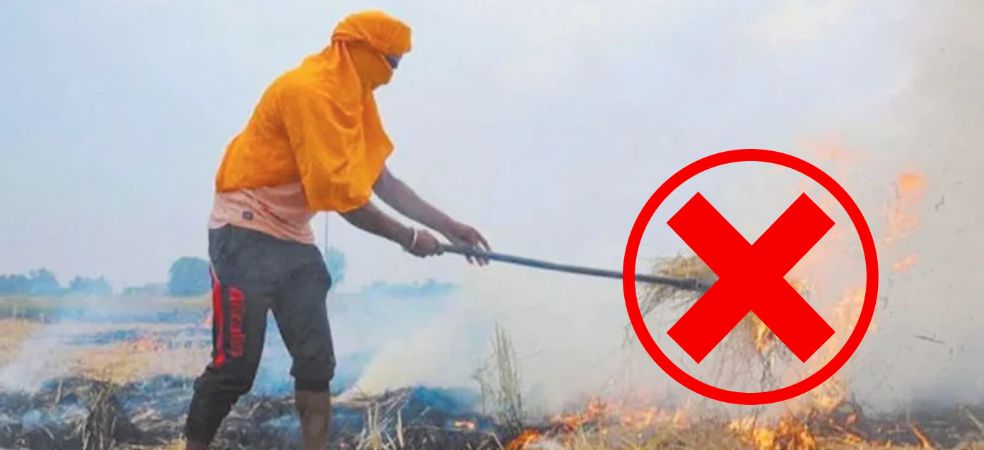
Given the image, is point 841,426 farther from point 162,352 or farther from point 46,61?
point 46,61

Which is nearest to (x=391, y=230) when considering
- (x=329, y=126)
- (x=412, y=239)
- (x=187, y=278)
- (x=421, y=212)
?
(x=412, y=239)

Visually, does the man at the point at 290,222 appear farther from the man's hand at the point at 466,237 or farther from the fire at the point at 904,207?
the fire at the point at 904,207

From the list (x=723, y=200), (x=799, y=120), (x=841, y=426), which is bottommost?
(x=841, y=426)

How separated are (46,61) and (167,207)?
52 cm

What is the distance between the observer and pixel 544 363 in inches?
125

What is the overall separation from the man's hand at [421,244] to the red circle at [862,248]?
49 centimetres

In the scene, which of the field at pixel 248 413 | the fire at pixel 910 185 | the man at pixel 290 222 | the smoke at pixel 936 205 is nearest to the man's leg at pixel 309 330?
the man at pixel 290 222

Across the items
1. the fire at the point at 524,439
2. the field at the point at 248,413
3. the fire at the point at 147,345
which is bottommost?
the fire at the point at 524,439

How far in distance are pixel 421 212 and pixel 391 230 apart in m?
0.19

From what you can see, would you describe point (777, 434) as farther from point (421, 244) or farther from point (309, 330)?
point (309, 330)

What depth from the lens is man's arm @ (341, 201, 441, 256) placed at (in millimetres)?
2959

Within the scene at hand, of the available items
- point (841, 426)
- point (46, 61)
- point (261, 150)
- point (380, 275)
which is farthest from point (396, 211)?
point (841, 426)

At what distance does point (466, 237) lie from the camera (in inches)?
123

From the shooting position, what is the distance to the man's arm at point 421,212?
3.13 meters
